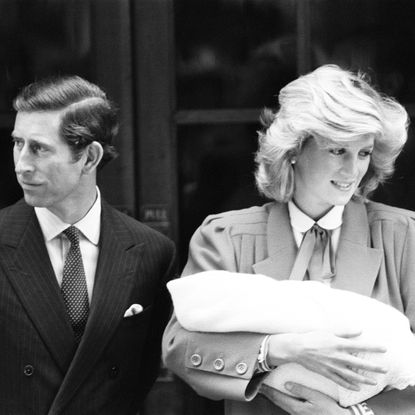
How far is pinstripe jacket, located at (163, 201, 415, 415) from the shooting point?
110 inches

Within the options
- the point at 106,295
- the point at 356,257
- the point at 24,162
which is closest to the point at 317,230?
the point at 356,257

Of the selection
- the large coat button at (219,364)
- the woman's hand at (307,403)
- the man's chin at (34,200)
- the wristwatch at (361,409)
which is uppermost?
A: the man's chin at (34,200)

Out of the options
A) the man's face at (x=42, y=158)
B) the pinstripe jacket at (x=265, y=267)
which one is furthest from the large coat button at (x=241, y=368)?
the man's face at (x=42, y=158)

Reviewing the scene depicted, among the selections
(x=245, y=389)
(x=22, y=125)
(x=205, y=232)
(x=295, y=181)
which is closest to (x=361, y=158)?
(x=295, y=181)

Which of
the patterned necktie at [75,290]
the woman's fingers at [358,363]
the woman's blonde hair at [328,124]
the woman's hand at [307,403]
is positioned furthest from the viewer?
the patterned necktie at [75,290]

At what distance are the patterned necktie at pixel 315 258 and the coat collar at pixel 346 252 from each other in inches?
1.0

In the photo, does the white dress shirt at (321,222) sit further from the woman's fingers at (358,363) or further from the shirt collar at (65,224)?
the shirt collar at (65,224)

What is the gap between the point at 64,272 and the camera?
9.78 ft

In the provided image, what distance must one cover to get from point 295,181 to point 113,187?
0.91m

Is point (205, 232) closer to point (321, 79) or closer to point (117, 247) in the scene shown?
point (117, 247)

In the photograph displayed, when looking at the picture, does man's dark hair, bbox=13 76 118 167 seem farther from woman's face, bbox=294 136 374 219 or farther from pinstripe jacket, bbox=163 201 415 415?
woman's face, bbox=294 136 374 219

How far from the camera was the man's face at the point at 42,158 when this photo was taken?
291cm

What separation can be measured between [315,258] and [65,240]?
73 centimetres

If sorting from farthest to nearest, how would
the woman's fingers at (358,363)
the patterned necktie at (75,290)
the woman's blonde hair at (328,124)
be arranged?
the patterned necktie at (75,290) → the woman's blonde hair at (328,124) → the woman's fingers at (358,363)
